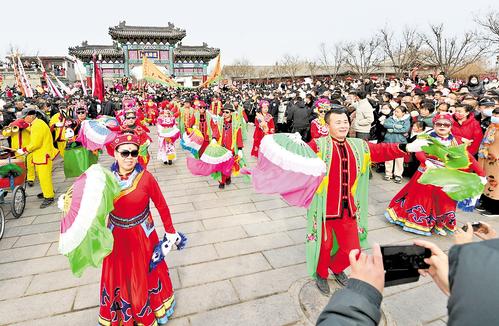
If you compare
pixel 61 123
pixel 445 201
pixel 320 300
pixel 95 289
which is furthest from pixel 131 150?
pixel 61 123

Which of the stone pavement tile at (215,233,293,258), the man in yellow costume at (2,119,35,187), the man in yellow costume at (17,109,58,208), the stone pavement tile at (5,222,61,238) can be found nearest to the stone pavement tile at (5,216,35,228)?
the stone pavement tile at (5,222,61,238)

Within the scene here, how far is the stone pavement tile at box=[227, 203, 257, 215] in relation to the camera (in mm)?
5348

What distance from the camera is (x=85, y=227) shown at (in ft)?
6.36

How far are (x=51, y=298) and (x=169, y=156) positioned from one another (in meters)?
6.05

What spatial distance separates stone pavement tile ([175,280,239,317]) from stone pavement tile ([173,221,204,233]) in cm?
144

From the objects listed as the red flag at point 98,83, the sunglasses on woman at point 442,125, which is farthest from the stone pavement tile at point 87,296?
the red flag at point 98,83

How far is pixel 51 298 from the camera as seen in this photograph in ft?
10.2

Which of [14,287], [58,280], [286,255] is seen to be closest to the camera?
[14,287]

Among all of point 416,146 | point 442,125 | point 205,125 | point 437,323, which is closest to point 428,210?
point 442,125

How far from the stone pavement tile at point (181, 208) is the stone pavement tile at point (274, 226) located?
1.30m

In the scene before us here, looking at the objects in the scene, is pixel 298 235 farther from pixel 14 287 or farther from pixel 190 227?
pixel 14 287

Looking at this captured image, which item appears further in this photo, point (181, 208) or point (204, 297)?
point (181, 208)

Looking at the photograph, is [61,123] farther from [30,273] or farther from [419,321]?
[419,321]

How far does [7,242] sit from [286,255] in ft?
13.0
